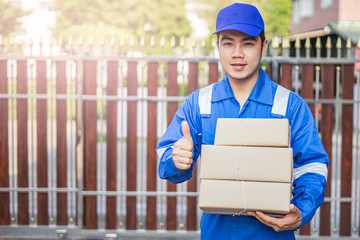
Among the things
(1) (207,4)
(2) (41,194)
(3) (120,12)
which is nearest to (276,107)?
(2) (41,194)

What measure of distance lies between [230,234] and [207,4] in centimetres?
5424

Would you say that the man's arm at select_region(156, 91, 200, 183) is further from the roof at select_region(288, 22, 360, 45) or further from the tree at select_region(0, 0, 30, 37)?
the tree at select_region(0, 0, 30, 37)

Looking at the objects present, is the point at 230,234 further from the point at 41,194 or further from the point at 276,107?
the point at 41,194

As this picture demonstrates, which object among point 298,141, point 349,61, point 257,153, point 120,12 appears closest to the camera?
point 257,153

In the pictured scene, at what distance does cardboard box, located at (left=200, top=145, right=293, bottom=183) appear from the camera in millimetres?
1881

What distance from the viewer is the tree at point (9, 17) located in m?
22.2

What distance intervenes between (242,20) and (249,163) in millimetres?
640

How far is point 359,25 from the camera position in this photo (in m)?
16.6

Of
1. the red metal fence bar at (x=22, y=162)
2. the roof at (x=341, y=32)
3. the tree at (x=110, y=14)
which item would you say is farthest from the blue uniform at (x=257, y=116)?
the tree at (x=110, y=14)

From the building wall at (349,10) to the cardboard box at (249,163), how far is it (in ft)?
60.5

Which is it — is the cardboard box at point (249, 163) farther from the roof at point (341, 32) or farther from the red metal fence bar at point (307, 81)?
the roof at point (341, 32)

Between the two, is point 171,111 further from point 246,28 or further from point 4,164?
point 246,28

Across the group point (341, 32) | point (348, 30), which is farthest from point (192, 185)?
point (348, 30)

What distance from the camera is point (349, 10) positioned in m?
18.8
